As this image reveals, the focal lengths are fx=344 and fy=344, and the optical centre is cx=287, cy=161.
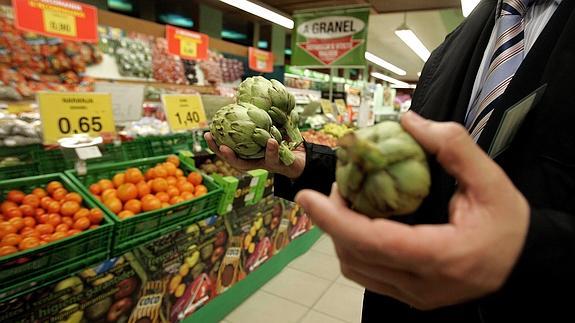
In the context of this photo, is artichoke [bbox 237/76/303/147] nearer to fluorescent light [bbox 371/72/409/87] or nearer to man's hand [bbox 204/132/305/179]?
man's hand [bbox 204/132/305/179]

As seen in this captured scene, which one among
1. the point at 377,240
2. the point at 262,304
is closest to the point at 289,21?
the point at 262,304

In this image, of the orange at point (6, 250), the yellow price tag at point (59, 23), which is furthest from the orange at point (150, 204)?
the yellow price tag at point (59, 23)

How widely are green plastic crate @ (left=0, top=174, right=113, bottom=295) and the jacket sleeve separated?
0.93 meters

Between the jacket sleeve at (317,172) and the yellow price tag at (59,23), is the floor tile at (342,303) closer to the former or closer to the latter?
the jacket sleeve at (317,172)

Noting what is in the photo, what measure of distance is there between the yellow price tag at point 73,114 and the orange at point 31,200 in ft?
0.93

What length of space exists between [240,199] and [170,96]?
872mm

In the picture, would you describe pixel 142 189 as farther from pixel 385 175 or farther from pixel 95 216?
pixel 385 175

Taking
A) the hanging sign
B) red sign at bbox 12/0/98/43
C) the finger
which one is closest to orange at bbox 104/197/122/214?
the finger

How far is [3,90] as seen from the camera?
3.04 meters

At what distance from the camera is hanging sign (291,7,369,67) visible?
4844 mm

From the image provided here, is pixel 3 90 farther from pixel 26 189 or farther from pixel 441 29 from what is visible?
pixel 441 29

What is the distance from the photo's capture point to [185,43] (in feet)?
16.1

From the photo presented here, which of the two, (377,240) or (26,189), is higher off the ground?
(377,240)

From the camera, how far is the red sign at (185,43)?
4734 millimetres
